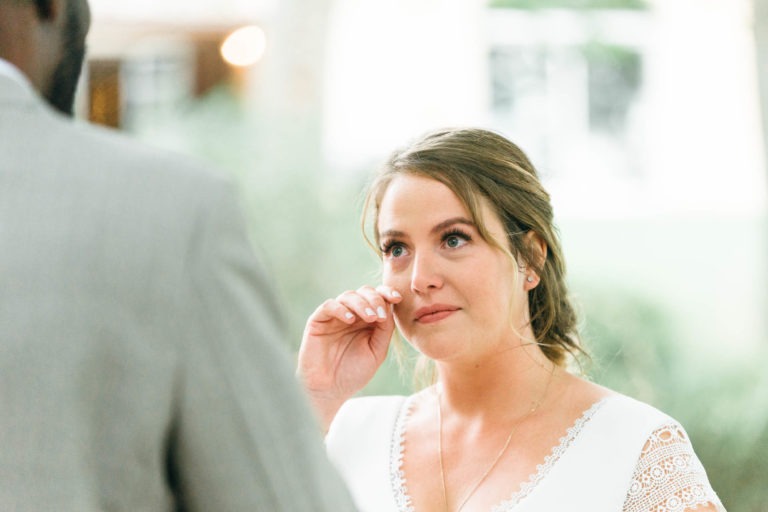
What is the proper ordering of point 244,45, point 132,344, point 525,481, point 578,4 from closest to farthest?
point 132,344
point 525,481
point 578,4
point 244,45

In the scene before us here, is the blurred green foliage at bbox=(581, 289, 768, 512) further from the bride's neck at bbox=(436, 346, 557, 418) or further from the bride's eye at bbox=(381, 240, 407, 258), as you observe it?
the bride's eye at bbox=(381, 240, 407, 258)

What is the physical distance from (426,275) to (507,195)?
0.29 meters

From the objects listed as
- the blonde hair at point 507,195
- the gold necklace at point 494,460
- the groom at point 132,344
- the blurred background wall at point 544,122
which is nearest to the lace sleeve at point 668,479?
the gold necklace at point 494,460

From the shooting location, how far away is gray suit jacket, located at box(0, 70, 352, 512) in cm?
86

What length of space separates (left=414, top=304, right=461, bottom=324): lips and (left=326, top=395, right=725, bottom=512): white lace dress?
0.38 m

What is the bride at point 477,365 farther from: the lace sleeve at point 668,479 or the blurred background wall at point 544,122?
the blurred background wall at point 544,122

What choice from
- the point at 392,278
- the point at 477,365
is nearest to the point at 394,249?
the point at 392,278

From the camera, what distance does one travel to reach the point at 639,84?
9688 millimetres

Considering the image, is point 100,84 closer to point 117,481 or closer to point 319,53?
point 319,53

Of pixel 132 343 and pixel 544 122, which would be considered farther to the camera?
pixel 544 122

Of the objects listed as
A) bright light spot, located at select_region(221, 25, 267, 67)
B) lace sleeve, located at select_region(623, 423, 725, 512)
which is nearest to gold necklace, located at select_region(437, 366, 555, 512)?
lace sleeve, located at select_region(623, 423, 725, 512)

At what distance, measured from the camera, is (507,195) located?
2439mm

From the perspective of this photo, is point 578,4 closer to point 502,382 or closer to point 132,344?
point 502,382

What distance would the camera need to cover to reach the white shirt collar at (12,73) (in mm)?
952
